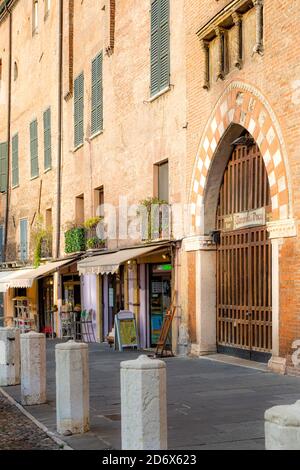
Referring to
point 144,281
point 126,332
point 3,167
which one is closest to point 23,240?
point 3,167

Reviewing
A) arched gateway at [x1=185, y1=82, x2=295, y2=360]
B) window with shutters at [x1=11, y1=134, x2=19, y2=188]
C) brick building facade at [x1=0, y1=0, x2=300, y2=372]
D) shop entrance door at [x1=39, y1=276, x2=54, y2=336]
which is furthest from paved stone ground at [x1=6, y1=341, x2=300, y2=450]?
window with shutters at [x1=11, y1=134, x2=19, y2=188]

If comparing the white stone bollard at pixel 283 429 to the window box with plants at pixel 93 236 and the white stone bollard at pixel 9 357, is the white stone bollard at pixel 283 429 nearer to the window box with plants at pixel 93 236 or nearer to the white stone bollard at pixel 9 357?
the white stone bollard at pixel 9 357

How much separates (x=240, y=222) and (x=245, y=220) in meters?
Result: 0.25

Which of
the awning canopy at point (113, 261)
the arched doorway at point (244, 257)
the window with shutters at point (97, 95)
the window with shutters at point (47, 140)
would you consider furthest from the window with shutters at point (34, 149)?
the arched doorway at point (244, 257)

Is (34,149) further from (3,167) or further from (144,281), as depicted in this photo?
(144,281)

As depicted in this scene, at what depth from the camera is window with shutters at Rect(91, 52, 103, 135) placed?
2245cm

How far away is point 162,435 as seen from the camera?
6004 millimetres

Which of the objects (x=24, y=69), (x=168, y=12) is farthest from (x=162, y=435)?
(x=24, y=69)

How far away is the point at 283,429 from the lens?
13.2ft

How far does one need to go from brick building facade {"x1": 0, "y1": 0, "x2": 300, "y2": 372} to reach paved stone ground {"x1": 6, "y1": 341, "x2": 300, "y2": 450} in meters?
1.10

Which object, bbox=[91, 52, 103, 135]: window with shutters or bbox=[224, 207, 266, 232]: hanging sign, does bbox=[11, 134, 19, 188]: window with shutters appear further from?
bbox=[224, 207, 266, 232]: hanging sign

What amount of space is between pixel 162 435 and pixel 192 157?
10.6 meters

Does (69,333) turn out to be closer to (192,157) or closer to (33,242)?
(33,242)

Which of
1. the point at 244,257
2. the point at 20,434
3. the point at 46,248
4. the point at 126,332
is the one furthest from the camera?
the point at 46,248
